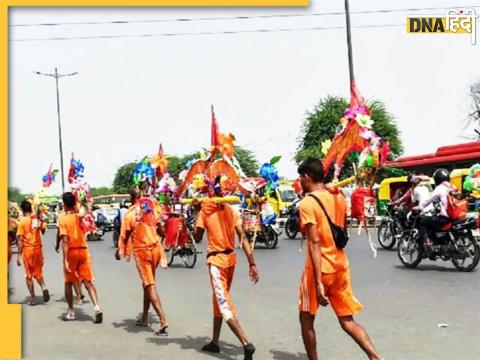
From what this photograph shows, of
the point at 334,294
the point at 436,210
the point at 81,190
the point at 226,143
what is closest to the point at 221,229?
the point at 226,143

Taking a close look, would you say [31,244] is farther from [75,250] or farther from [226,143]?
[226,143]

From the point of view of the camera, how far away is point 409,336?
6574 mm

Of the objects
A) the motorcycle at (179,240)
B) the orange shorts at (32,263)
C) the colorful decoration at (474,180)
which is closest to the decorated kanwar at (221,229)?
the motorcycle at (179,240)

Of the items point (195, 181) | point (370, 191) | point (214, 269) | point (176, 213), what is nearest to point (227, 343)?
point (214, 269)

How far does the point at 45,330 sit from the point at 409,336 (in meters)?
4.15

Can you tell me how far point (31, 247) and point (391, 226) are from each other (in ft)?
29.2

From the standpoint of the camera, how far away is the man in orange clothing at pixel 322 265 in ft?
16.7

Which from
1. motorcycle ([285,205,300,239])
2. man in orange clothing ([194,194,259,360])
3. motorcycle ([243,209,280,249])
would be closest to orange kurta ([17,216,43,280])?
man in orange clothing ([194,194,259,360])

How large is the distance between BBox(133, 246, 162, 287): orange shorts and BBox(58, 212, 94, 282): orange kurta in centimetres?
111

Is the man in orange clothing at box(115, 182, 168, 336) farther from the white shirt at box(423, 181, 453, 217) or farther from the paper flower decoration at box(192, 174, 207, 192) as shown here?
the white shirt at box(423, 181, 453, 217)

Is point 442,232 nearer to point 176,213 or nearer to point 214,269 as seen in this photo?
point 176,213

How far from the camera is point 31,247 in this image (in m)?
9.46

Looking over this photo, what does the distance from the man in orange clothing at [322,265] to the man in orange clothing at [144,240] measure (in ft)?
7.92

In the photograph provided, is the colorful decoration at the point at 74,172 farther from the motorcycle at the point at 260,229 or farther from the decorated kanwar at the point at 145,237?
the motorcycle at the point at 260,229
